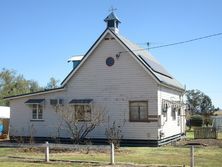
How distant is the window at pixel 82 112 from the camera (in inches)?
1239

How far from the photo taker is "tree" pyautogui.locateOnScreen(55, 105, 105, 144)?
98.9 ft

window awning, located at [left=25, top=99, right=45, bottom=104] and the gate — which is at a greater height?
window awning, located at [left=25, top=99, right=45, bottom=104]

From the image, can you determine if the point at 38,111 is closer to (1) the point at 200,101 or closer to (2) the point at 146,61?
(2) the point at 146,61

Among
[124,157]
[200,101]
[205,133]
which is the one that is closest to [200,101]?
[200,101]

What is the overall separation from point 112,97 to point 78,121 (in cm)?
302

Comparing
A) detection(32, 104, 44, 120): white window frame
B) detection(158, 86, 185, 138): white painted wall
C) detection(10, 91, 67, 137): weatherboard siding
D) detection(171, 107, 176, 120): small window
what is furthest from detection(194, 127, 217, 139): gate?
detection(32, 104, 44, 120): white window frame

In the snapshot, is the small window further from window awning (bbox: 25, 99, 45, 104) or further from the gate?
window awning (bbox: 25, 99, 45, 104)

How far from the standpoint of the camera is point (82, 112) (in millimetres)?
31703

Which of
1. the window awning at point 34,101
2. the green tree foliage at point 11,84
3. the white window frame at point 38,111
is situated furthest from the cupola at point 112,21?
the green tree foliage at point 11,84

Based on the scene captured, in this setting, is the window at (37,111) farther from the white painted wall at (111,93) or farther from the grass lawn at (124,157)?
the grass lawn at (124,157)

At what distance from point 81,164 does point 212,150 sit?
10134mm

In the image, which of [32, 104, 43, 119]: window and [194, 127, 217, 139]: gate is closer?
[32, 104, 43, 119]: window

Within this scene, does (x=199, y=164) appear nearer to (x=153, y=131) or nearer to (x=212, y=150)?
(x=212, y=150)

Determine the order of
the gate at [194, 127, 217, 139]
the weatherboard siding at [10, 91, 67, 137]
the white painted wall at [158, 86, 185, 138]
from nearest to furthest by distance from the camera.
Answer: the white painted wall at [158, 86, 185, 138], the weatherboard siding at [10, 91, 67, 137], the gate at [194, 127, 217, 139]
